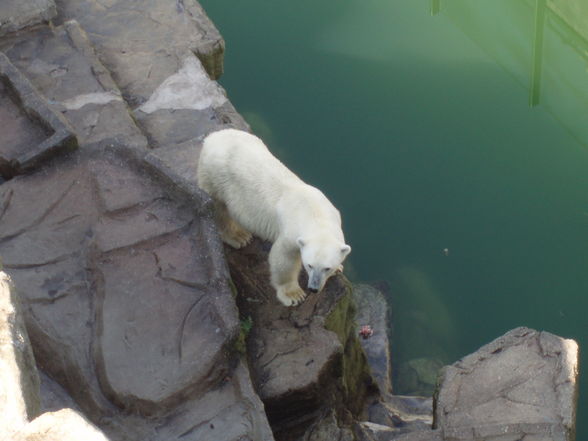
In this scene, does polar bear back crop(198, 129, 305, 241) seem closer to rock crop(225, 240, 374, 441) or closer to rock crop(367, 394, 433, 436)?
rock crop(225, 240, 374, 441)

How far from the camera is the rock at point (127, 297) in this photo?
14.2 feet

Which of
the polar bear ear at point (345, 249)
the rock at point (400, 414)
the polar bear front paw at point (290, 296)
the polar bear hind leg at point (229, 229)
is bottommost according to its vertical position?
the rock at point (400, 414)

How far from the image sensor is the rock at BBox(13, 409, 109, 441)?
6.61 ft

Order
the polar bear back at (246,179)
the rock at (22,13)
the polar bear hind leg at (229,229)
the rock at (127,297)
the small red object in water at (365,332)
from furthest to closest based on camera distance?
1. the small red object in water at (365,332)
2. the rock at (22,13)
3. the polar bear hind leg at (229,229)
4. the polar bear back at (246,179)
5. the rock at (127,297)

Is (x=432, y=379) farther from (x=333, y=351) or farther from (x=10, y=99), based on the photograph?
(x=10, y=99)

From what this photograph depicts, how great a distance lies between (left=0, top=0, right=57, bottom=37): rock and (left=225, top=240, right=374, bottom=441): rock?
123 inches

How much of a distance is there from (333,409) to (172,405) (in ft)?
3.77

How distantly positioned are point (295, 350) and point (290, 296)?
0.34 metres

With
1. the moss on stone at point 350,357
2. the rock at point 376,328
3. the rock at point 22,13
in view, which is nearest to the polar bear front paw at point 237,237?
the moss on stone at point 350,357

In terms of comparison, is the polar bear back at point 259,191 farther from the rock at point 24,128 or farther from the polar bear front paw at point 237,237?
the rock at point 24,128

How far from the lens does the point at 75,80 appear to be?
6676 millimetres

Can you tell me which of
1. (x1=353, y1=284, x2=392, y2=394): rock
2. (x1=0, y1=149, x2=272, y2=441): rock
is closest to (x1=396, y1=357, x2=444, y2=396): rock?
(x1=353, y1=284, x2=392, y2=394): rock

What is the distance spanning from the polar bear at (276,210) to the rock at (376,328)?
229 centimetres

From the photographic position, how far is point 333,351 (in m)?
4.84
